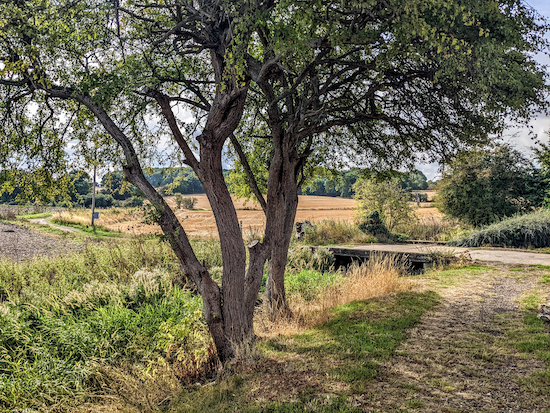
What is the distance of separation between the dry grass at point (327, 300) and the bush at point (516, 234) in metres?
8.75

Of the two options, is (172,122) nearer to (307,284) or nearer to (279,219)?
(279,219)

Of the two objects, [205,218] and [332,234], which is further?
[205,218]

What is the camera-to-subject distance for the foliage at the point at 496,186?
18.4m

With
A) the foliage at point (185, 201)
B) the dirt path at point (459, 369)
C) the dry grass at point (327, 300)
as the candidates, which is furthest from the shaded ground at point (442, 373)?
the foliage at point (185, 201)

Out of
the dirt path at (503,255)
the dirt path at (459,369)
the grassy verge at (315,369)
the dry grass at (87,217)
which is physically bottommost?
the grassy verge at (315,369)

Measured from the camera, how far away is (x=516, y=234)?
15156mm

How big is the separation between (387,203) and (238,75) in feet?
60.1

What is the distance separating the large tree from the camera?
13.3ft

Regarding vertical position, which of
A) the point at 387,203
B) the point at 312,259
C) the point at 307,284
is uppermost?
the point at 387,203

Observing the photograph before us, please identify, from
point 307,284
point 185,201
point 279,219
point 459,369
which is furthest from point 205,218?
point 459,369

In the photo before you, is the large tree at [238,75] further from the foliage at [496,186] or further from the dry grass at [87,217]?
the dry grass at [87,217]

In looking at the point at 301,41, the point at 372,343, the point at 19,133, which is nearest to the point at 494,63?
the point at 301,41

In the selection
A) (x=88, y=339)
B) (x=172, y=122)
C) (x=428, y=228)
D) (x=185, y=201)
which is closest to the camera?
(x=172, y=122)

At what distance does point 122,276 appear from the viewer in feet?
32.6
